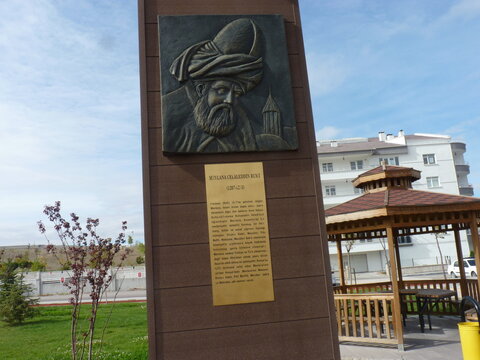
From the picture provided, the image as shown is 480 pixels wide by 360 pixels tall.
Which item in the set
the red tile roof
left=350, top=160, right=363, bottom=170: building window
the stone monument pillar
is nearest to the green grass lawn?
the stone monument pillar

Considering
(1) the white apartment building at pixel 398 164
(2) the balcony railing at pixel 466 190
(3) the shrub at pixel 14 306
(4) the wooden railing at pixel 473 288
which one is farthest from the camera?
(2) the balcony railing at pixel 466 190

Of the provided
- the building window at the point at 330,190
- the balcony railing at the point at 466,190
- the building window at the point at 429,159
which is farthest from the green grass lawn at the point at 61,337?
the balcony railing at the point at 466,190

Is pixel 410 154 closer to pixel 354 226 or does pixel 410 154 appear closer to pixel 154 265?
pixel 354 226

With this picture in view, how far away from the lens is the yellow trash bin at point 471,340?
3.91m

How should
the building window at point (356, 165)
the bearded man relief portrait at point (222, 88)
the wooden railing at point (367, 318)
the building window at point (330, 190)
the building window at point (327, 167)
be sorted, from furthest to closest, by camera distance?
the building window at point (356, 165), the building window at point (327, 167), the building window at point (330, 190), the wooden railing at point (367, 318), the bearded man relief portrait at point (222, 88)

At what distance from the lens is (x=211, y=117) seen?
3.71m

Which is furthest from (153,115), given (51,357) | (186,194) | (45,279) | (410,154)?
(410,154)

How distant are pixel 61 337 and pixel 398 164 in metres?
31.0

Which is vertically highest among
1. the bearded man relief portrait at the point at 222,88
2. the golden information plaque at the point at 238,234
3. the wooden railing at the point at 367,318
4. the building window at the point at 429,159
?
the building window at the point at 429,159

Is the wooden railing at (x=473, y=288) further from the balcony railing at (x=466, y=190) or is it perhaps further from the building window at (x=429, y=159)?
the balcony railing at (x=466, y=190)

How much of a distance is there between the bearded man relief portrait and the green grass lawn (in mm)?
4674

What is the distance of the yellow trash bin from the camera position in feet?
12.8

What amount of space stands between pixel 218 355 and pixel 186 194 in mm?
1443

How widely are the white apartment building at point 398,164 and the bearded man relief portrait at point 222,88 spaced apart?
93.4 feet
